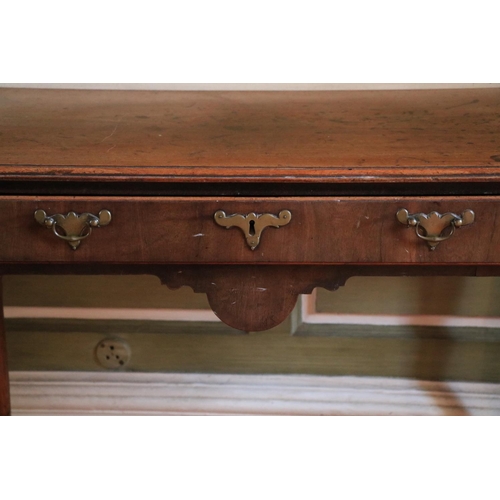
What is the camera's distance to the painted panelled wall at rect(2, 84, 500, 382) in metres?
1.51

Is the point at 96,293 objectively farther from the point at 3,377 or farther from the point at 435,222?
the point at 435,222

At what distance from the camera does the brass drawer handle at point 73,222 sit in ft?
3.02

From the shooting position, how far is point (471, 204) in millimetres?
913

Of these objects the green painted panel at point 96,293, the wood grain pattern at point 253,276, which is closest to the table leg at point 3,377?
the green painted panel at point 96,293

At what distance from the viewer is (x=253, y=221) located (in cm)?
93

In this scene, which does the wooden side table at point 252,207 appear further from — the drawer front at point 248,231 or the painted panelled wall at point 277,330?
the painted panelled wall at point 277,330

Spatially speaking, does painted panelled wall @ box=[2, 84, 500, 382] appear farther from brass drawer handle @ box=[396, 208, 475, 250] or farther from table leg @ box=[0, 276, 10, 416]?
brass drawer handle @ box=[396, 208, 475, 250]

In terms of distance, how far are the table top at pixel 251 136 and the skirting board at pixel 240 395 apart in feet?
2.23

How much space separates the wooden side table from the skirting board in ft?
1.96

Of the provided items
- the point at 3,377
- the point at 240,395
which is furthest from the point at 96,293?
the point at 240,395

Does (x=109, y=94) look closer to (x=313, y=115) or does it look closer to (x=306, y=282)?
(x=313, y=115)

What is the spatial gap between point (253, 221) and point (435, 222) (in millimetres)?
252

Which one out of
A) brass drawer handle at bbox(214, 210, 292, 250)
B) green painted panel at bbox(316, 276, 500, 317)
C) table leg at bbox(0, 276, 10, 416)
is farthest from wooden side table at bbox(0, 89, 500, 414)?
green painted panel at bbox(316, 276, 500, 317)

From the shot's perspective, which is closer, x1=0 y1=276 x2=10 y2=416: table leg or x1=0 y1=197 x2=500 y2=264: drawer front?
x1=0 y1=197 x2=500 y2=264: drawer front
